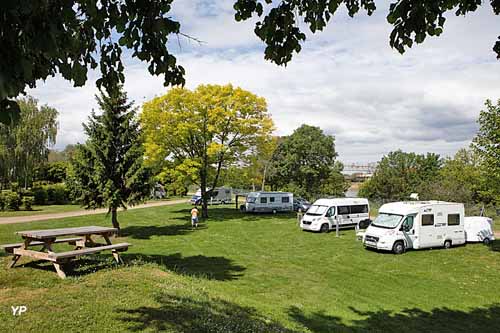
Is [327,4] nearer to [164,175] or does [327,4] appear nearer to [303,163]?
[164,175]

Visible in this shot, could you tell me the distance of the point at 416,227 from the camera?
18312 mm

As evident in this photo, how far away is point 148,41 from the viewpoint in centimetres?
411

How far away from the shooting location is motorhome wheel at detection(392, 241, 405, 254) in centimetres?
1758

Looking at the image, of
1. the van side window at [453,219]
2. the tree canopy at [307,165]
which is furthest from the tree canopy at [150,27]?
the tree canopy at [307,165]

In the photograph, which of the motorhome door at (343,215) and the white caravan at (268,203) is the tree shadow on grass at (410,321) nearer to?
the motorhome door at (343,215)

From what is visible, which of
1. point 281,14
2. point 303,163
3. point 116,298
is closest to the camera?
point 281,14

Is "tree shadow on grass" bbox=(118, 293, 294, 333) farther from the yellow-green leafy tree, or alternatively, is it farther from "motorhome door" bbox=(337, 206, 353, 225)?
the yellow-green leafy tree

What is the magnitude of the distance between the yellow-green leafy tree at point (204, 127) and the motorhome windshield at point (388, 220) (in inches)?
542

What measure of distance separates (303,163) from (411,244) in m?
36.8

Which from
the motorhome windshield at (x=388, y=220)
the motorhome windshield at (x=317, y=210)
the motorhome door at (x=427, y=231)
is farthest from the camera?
the motorhome windshield at (x=317, y=210)

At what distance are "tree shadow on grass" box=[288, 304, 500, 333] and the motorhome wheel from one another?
7.09 m

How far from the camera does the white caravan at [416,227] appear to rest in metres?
17.8

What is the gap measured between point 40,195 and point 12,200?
7.36 meters

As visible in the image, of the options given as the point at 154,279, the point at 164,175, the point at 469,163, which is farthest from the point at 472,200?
the point at 154,279
